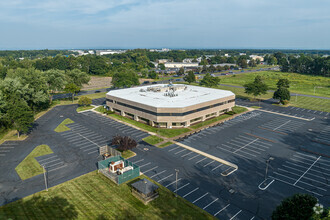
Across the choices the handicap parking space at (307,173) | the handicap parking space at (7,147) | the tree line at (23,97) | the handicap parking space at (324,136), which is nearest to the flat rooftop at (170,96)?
the tree line at (23,97)

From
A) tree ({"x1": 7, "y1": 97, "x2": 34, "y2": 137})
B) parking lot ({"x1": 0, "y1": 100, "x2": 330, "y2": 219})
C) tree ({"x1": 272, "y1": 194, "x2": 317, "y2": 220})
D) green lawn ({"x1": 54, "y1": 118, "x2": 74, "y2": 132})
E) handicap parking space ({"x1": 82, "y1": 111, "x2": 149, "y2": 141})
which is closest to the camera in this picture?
tree ({"x1": 272, "y1": 194, "x2": 317, "y2": 220})

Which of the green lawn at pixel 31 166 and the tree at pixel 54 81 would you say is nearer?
the green lawn at pixel 31 166

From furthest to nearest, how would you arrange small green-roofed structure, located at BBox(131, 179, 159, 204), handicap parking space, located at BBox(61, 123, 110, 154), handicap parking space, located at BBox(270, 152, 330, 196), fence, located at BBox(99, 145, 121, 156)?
handicap parking space, located at BBox(61, 123, 110, 154) → fence, located at BBox(99, 145, 121, 156) → handicap parking space, located at BBox(270, 152, 330, 196) → small green-roofed structure, located at BBox(131, 179, 159, 204)

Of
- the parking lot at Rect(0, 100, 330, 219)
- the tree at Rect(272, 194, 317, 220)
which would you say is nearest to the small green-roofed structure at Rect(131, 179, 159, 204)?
the parking lot at Rect(0, 100, 330, 219)

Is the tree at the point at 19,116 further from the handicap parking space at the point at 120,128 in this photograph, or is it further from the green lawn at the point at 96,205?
the green lawn at the point at 96,205

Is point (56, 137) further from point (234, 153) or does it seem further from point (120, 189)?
point (234, 153)

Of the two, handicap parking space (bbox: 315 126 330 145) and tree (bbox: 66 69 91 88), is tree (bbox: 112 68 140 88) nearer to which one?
tree (bbox: 66 69 91 88)
